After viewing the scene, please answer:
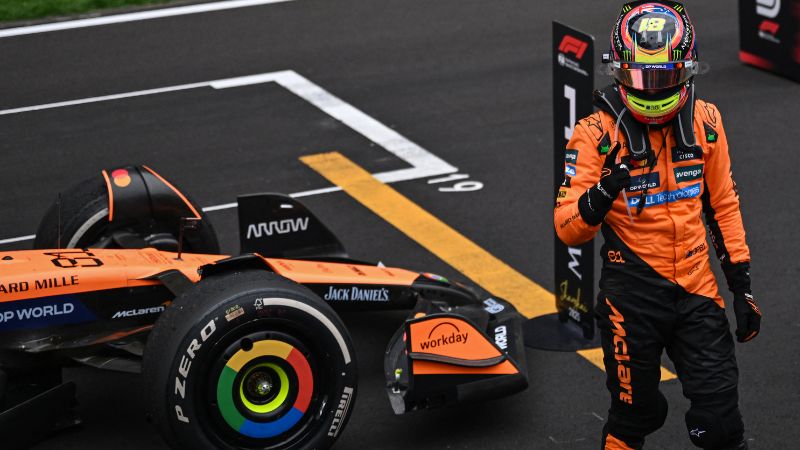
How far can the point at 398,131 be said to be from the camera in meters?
10.8

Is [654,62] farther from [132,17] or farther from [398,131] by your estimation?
[132,17]

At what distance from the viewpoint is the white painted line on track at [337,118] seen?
9820mm

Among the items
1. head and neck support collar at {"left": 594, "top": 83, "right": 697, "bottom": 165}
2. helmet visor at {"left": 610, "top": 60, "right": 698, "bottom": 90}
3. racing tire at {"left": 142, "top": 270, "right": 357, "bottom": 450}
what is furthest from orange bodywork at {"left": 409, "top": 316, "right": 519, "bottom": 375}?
helmet visor at {"left": 610, "top": 60, "right": 698, "bottom": 90}

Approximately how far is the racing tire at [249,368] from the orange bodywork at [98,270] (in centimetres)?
53

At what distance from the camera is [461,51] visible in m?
13.0

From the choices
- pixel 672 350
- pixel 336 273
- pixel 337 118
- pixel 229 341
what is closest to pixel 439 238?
pixel 336 273

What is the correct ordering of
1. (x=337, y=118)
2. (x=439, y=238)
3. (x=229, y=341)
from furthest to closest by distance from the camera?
(x=337, y=118) < (x=439, y=238) < (x=229, y=341)

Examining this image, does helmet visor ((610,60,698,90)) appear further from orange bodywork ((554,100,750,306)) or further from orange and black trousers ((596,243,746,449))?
orange and black trousers ((596,243,746,449))

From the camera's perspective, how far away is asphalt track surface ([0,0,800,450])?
6301mm

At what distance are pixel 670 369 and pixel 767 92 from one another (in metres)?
5.47

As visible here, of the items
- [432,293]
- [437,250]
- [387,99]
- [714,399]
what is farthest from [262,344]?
[387,99]

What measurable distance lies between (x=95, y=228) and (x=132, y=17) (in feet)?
27.5

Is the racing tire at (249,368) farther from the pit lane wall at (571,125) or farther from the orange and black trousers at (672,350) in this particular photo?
the pit lane wall at (571,125)

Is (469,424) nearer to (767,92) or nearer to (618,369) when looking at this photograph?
(618,369)
